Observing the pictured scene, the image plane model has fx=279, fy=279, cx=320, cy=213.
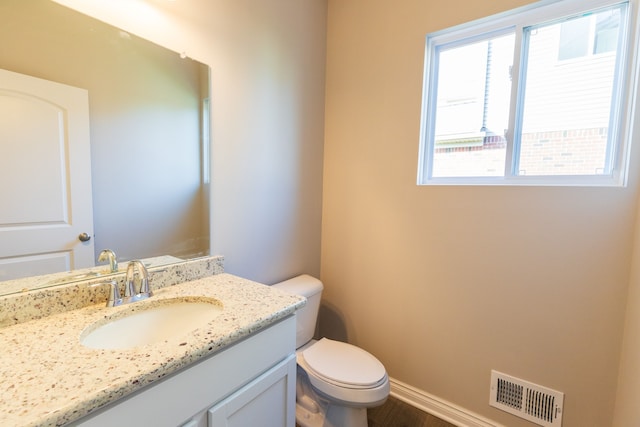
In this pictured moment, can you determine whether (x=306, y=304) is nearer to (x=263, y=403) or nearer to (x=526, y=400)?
(x=263, y=403)

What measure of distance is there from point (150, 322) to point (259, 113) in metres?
1.08

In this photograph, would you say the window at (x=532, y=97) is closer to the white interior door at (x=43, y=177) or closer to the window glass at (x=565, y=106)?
the window glass at (x=565, y=106)

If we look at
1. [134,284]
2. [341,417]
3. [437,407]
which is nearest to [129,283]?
[134,284]

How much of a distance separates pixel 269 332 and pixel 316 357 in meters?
0.65

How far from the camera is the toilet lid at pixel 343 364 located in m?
1.29

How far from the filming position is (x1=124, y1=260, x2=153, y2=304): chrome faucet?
97 centimetres

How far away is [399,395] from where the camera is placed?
5.68 ft

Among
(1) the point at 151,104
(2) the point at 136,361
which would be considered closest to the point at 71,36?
(1) the point at 151,104

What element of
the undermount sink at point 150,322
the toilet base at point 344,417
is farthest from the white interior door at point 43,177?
the toilet base at point 344,417

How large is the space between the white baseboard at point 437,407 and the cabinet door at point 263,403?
37.4 inches

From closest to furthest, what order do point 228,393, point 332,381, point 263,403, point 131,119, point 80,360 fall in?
point 80,360
point 228,393
point 263,403
point 131,119
point 332,381

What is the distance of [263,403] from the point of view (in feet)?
3.01

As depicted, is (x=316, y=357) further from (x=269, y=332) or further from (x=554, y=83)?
(x=554, y=83)

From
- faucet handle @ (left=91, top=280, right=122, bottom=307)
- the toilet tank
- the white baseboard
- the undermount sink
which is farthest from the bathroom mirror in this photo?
the white baseboard
